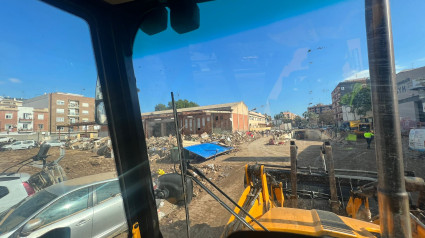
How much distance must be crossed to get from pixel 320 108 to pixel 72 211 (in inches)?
79.0

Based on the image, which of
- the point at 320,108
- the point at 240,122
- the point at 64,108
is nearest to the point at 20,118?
the point at 64,108

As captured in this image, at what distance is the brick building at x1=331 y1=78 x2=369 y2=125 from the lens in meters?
1.09

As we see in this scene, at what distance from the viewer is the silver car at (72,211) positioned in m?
0.94

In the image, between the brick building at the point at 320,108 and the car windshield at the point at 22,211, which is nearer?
the car windshield at the point at 22,211

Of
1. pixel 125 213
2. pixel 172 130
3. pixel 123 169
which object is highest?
pixel 172 130

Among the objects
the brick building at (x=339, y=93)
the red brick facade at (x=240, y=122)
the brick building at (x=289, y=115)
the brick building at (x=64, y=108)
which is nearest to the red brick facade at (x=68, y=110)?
the brick building at (x=64, y=108)

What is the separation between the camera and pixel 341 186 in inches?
77.2

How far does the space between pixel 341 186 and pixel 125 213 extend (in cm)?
209

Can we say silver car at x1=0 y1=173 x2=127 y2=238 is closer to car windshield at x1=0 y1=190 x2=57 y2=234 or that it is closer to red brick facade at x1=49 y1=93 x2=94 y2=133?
car windshield at x1=0 y1=190 x2=57 y2=234

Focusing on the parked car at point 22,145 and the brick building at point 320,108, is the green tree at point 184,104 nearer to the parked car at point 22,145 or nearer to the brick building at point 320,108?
the parked car at point 22,145

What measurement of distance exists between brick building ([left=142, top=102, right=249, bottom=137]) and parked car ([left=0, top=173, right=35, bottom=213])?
67 centimetres

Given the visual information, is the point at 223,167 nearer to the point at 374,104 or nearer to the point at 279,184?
the point at 279,184

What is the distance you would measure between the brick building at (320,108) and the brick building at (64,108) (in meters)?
1.50

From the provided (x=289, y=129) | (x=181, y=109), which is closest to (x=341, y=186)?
(x=289, y=129)
